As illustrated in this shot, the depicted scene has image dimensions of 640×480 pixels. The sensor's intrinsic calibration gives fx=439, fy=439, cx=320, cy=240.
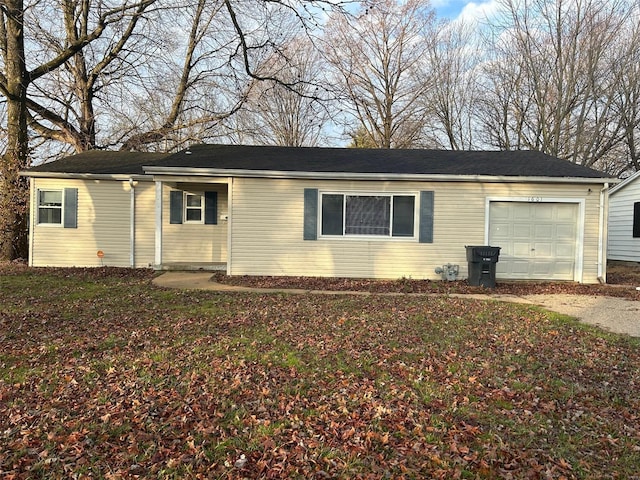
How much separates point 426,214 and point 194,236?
22.0ft

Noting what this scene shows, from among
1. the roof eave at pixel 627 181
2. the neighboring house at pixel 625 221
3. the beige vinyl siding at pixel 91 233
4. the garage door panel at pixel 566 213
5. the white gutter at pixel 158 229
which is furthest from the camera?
the neighboring house at pixel 625 221

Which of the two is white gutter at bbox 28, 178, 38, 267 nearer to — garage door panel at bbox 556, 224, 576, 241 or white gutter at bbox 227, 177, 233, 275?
white gutter at bbox 227, 177, 233, 275

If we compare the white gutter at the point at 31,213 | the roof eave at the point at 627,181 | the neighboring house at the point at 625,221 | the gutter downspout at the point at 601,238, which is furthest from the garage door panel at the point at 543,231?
the white gutter at the point at 31,213

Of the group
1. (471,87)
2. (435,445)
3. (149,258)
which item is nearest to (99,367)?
(435,445)

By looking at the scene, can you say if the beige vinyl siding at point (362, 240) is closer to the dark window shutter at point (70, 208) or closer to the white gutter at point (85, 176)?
the white gutter at point (85, 176)

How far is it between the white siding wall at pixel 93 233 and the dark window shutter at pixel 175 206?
0.86 m

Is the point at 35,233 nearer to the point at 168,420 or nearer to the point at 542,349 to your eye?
the point at 168,420

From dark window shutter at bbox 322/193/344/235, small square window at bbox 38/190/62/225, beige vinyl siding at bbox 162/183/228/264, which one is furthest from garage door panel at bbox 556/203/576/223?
small square window at bbox 38/190/62/225

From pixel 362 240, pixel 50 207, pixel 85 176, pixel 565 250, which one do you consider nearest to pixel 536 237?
pixel 565 250

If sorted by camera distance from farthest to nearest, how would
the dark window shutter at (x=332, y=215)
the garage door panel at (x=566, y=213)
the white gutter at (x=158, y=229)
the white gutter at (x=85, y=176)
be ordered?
the white gutter at (x=85, y=176) < the white gutter at (x=158, y=229) < the dark window shutter at (x=332, y=215) < the garage door panel at (x=566, y=213)

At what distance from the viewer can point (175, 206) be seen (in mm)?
12898

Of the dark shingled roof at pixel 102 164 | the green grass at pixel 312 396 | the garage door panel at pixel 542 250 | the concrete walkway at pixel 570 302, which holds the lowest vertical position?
the green grass at pixel 312 396

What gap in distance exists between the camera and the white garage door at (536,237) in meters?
11.4

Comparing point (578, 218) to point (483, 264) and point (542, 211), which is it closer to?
point (542, 211)
